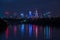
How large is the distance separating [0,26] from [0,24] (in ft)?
1.53

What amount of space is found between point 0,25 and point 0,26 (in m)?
0.20

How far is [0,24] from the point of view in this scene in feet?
101

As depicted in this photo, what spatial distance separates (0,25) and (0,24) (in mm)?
273

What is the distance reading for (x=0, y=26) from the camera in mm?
31016

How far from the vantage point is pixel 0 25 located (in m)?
30.9
